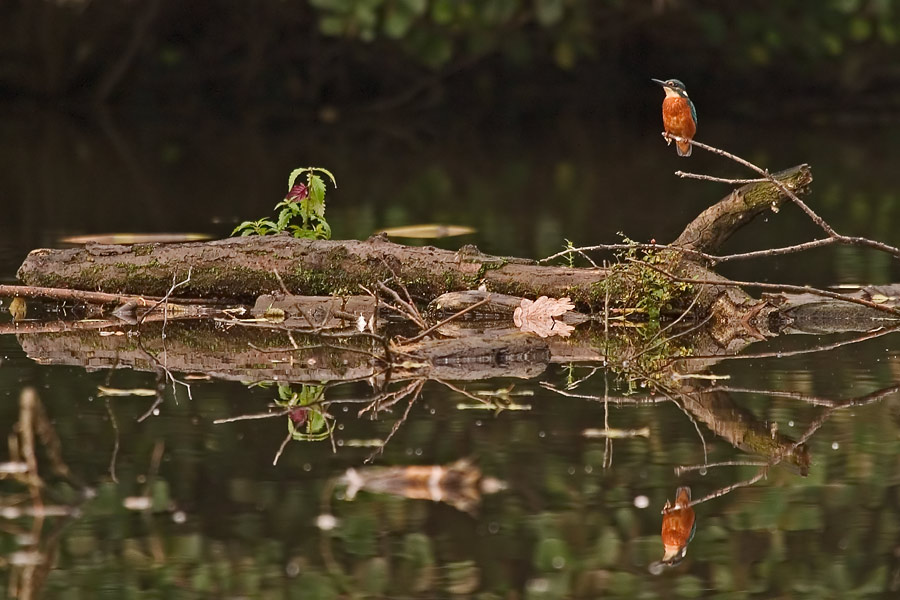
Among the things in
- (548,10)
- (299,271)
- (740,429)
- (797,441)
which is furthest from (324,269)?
(548,10)

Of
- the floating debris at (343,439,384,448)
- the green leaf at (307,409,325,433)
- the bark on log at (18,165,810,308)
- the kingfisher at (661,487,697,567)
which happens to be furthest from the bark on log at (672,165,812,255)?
the kingfisher at (661,487,697,567)

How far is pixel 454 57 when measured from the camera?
62.6ft

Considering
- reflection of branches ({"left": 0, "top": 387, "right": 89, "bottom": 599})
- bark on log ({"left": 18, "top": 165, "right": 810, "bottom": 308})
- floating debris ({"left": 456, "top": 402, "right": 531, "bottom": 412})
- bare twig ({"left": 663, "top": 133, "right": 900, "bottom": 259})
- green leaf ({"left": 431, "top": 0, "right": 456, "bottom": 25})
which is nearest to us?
reflection of branches ({"left": 0, "top": 387, "right": 89, "bottom": 599})

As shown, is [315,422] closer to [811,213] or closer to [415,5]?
[811,213]

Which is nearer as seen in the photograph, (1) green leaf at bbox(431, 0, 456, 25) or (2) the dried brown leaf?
(2) the dried brown leaf

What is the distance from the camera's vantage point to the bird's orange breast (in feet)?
17.9

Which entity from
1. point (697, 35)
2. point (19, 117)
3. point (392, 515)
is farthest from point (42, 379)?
point (697, 35)

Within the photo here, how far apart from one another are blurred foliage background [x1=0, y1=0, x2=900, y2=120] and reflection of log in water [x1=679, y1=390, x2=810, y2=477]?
40.9ft

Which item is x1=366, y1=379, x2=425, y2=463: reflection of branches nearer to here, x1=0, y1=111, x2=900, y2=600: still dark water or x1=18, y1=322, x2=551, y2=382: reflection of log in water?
x1=0, y1=111, x2=900, y2=600: still dark water

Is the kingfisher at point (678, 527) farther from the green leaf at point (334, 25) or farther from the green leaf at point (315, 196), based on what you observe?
the green leaf at point (334, 25)

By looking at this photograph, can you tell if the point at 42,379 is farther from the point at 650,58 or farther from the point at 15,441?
the point at 650,58

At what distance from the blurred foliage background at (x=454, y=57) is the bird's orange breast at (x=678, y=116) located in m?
11.2

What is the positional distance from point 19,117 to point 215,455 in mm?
15277

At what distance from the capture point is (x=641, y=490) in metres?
3.46
